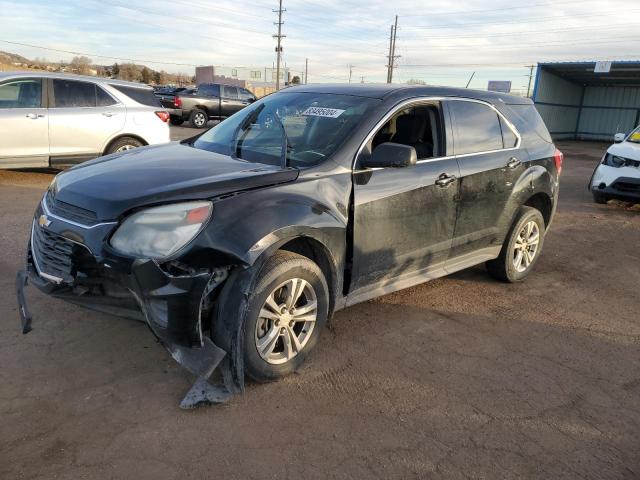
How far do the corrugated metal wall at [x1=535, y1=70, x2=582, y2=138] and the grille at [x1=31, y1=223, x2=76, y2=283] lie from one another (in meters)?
25.0

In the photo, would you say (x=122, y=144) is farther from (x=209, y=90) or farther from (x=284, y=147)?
(x=209, y=90)

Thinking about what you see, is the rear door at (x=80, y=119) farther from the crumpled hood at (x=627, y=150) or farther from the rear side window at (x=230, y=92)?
the rear side window at (x=230, y=92)

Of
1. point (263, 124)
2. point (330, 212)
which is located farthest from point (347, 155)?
point (263, 124)

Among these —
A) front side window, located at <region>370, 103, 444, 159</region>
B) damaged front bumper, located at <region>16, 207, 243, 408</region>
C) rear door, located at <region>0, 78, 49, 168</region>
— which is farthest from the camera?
rear door, located at <region>0, 78, 49, 168</region>

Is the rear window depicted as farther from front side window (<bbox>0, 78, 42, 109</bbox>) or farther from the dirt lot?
front side window (<bbox>0, 78, 42, 109</bbox>)

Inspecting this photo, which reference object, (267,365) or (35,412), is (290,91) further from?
(35,412)

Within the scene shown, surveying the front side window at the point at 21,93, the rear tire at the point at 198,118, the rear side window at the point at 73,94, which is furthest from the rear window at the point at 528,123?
the rear tire at the point at 198,118

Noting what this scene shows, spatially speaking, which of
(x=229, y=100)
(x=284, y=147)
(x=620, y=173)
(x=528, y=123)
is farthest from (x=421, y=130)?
(x=229, y=100)

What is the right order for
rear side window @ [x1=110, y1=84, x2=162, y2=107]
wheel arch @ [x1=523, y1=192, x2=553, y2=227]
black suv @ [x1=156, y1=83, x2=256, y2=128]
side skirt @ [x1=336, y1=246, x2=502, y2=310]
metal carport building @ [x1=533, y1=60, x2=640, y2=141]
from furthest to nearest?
metal carport building @ [x1=533, y1=60, x2=640, y2=141] < black suv @ [x1=156, y1=83, x2=256, y2=128] < rear side window @ [x1=110, y1=84, x2=162, y2=107] < wheel arch @ [x1=523, y1=192, x2=553, y2=227] < side skirt @ [x1=336, y1=246, x2=502, y2=310]

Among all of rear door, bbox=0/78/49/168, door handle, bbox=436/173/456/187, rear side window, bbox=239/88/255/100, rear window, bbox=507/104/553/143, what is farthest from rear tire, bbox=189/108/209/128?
door handle, bbox=436/173/456/187

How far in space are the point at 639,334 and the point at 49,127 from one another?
27.5ft

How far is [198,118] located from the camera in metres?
21.3

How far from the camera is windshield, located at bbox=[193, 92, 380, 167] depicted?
3.71 meters

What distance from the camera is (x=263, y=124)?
167 inches
